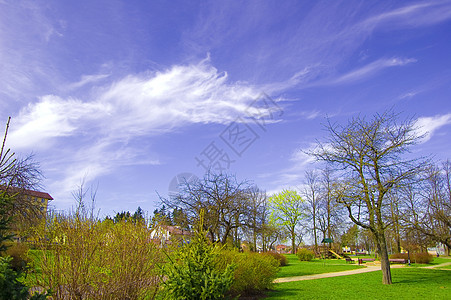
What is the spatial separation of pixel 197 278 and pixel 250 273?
6082mm

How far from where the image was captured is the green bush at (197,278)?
5414mm

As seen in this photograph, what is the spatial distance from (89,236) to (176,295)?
2065 mm

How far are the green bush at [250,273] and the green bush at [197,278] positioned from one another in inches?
165

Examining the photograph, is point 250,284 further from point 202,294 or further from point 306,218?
point 306,218

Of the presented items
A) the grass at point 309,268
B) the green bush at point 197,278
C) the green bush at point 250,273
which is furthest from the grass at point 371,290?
the green bush at point 197,278

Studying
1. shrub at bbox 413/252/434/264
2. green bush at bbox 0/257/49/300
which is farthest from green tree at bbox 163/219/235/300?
shrub at bbox 413/252/434/264

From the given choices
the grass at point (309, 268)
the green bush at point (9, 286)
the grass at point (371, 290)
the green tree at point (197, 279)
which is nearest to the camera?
the green bush at point (9, 286)

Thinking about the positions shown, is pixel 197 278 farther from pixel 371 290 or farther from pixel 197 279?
pixel 371 290

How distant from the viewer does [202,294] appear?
17.6 feet

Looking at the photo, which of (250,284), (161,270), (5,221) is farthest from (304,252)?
(5,221)

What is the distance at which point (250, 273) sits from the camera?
1111 centimetres

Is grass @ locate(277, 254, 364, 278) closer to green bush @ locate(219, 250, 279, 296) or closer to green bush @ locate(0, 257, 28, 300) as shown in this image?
green bush @ locate(219, 250, 279, 296)

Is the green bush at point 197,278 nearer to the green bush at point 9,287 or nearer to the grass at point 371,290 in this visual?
the green bush at point 9,287

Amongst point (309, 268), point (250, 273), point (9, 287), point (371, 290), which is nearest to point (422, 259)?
point (309, 268)
